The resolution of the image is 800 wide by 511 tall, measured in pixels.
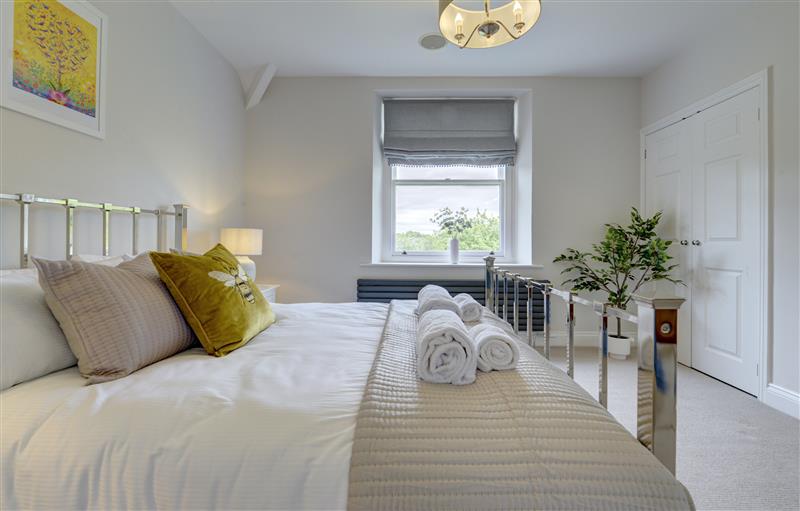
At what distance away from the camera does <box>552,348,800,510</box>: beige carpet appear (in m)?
1.38

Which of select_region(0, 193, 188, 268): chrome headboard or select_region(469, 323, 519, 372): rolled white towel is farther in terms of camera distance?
select_region(0, 193, 188, 268): chrome headboard

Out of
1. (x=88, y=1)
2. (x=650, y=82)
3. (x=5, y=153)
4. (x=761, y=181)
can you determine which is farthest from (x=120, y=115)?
(x=650, y=82)

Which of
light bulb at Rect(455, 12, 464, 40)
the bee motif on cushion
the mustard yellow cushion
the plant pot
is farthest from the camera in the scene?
the plant pot

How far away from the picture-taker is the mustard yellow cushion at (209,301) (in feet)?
3.89

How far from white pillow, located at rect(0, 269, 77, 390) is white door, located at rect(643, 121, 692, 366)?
11.1ft

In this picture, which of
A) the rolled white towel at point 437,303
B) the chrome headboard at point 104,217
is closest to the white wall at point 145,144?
the chrome headboard at point 104,217

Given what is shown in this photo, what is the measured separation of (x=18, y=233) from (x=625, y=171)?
406 centimetres

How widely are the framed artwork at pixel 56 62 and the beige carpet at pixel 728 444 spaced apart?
298cm

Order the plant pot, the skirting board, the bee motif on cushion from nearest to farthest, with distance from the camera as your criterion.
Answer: the bee motif on cushion → the skirting board → the plant pot

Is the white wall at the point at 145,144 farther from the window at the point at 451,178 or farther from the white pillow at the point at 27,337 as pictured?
the window at the point at 451,178

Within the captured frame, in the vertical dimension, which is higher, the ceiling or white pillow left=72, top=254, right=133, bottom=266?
the ceiling

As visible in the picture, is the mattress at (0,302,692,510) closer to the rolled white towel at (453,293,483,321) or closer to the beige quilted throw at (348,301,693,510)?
the beige quilted throw at (348,301,693,510)

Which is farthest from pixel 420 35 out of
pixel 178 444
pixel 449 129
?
pixel 178 444

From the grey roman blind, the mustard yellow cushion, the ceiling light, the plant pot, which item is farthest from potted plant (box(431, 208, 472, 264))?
the mustard yellow cushion
